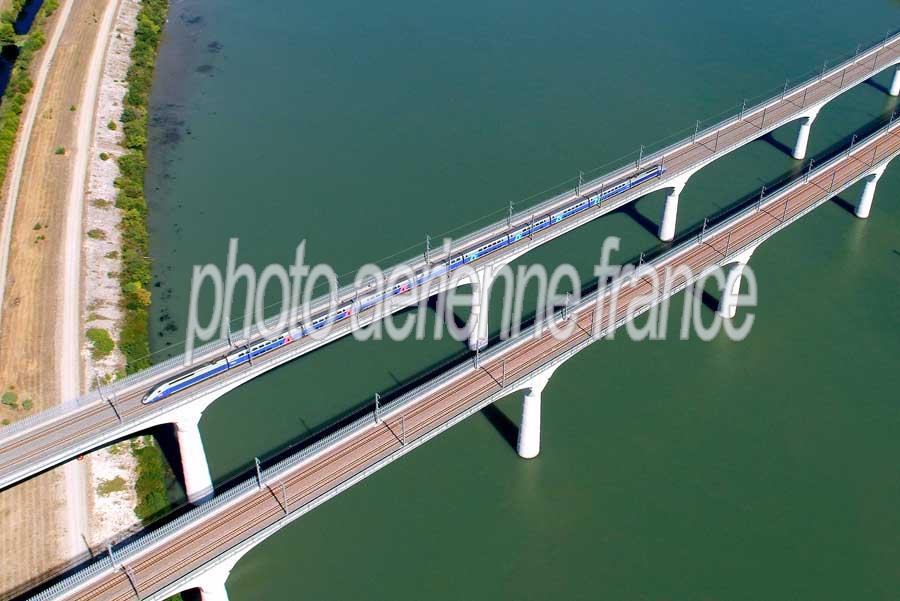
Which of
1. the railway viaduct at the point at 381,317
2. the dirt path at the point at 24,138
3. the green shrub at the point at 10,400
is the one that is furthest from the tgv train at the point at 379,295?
the dirt path at the point at 24,138

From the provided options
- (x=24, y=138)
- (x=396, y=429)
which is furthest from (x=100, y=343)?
(x=24, y=138)

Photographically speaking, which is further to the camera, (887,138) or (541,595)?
(887,138)

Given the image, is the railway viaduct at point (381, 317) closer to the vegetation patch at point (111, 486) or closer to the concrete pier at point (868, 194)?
the concrete pier at point (868, 194)

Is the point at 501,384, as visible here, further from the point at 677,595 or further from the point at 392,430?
the point at 677,595

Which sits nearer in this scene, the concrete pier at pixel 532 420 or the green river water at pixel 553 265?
the green river water at pixel 553 265

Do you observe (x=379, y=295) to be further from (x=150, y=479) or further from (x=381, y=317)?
(x=150, y=479)

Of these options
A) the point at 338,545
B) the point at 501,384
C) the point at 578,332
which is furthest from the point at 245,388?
the point at 578,332
